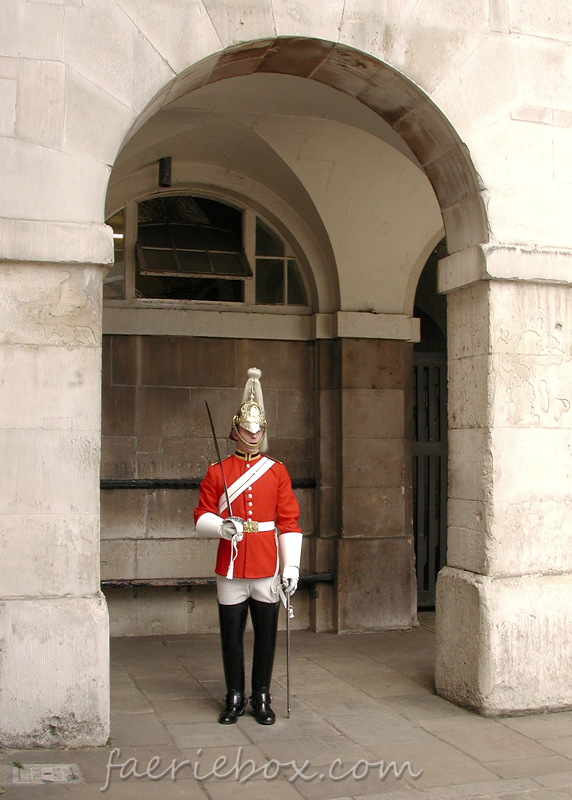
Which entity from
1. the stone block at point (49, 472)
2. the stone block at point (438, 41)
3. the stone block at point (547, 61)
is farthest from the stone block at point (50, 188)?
the stone block at point (547, 61)

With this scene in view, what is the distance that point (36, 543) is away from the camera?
4.47 metres

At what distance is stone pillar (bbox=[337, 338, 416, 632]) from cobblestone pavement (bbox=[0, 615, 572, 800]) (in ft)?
4.87

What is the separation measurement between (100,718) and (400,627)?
394 centimetres

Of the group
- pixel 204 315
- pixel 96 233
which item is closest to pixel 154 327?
pixel 204 315

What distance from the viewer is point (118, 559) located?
745cm

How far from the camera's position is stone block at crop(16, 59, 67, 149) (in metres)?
4.51

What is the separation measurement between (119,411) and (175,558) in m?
1.34

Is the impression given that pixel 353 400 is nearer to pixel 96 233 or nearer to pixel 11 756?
pixel 96 233

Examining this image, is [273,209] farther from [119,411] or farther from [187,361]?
[119,411]

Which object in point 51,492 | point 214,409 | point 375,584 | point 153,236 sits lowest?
point 375,584

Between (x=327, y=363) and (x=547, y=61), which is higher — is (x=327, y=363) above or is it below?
below

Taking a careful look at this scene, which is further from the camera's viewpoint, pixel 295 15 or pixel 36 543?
pixel 295 15

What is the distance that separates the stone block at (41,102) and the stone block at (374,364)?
3.83 m

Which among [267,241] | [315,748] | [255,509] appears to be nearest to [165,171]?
[267,241]
